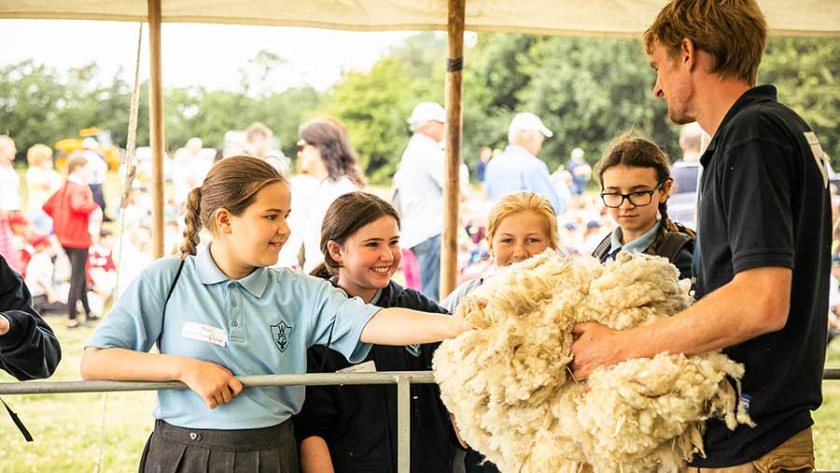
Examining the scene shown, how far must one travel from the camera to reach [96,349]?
102 inches

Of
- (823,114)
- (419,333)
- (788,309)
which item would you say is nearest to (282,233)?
(419,333)

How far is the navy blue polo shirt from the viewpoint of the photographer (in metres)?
1.96

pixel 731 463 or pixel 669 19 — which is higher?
pixel 669 19

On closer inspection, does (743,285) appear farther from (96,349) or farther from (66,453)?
(66,453)

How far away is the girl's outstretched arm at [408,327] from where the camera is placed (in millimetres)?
2359

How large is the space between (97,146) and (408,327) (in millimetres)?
11357

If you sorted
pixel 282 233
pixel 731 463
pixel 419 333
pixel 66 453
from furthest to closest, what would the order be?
pixel 66 453 < pixel 282 233 < pixel 419 333 < pixel 731 463

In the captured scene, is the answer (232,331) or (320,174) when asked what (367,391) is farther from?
(320,174)

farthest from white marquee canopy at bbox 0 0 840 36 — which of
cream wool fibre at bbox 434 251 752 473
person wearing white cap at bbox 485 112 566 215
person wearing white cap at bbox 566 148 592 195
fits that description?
person wearing white cap at bbox 566 148 592 195

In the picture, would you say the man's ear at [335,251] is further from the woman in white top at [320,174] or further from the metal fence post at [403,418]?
the woman in white top at [320,174]

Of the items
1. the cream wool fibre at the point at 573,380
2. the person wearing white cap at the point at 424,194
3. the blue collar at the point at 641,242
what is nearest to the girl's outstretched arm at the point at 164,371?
the cream wool fibre at the point at 573,380

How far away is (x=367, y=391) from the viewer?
3121mm

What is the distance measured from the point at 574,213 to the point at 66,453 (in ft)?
24.6

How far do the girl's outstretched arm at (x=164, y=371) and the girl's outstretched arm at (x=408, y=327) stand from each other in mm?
406
